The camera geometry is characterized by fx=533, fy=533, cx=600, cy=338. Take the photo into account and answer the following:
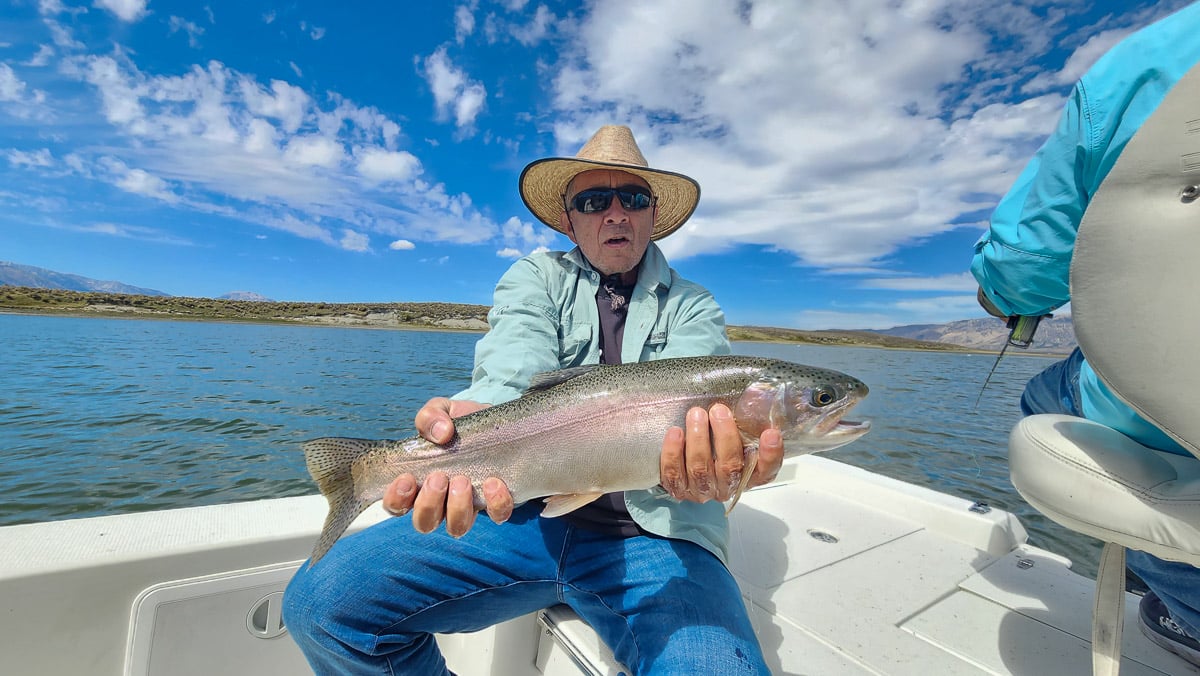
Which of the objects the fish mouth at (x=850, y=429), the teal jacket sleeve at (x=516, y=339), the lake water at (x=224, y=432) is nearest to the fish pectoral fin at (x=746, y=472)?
the fish mouth at (x=850, y=429)

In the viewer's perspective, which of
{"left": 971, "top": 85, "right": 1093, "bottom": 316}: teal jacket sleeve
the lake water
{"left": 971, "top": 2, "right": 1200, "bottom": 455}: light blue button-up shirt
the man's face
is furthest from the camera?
the lake water

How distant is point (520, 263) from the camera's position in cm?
386

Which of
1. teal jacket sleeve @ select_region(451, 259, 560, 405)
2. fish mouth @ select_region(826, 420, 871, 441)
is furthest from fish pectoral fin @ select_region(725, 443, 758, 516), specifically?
teal jacket sleeve @ select_region(451, 259, 560, 405)

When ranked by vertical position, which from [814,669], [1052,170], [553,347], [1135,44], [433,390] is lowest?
[433,390]

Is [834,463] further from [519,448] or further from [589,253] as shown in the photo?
[519,448]

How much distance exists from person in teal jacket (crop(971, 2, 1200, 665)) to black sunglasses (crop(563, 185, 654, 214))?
2.01 metres

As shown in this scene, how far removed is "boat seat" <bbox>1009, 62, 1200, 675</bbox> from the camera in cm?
144

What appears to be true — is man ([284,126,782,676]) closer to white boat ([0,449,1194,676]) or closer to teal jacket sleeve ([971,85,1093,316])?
white boat ([0,449,1194,676])

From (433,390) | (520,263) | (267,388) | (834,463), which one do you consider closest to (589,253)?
(520,263)

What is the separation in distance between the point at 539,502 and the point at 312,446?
1276 mm

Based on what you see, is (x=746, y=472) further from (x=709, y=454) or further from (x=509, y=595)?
(x=509, y=595)

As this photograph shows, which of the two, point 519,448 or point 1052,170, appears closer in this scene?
point 1052,170

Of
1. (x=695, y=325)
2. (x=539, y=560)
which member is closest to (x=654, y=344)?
(x=695, y=325)

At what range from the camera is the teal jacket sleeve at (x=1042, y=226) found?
2.08m
